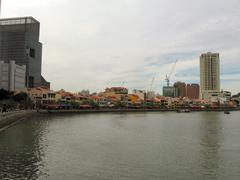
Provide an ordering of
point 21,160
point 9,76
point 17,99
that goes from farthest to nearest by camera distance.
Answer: point 9,76, point 17,99, point 21,160

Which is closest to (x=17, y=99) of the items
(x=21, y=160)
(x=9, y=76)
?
(x=9, y=76)

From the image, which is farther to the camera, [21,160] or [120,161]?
[21,160]

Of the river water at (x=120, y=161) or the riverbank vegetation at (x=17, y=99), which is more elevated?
the riverbank vegetation at (x=17, y=99)

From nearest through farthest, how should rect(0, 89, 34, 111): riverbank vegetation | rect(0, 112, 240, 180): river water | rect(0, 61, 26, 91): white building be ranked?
rect(0, 112, 240, 180): river water, rect(0, 89, 34, 111): riverbank vegetation, rect(0, 61, 26, 91): white building

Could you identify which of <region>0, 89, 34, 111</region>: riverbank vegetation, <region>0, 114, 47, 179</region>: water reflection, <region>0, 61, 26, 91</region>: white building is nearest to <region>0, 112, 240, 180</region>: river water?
<region>0, 114, 47, 179</region>: water reflection

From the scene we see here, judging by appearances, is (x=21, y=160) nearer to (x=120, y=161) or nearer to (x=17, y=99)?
(x=120, y=161)

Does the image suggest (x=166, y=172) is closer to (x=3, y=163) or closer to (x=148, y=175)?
(x=148, y=175)

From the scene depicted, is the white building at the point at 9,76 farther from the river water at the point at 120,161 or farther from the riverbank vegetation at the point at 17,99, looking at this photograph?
the river water at the point at 120,161

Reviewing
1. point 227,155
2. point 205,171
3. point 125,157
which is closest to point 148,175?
point 205,171

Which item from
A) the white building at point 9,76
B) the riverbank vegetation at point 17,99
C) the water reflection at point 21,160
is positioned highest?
the white building at point 9,76

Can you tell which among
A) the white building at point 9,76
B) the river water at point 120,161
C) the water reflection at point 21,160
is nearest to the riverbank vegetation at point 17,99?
the white building at point 9,76

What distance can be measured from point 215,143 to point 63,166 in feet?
66.8

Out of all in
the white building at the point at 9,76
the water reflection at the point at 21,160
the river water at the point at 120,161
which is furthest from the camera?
the white building at the point at 9,76

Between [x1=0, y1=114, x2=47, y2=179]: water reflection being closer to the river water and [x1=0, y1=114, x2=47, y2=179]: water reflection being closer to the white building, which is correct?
the river water
